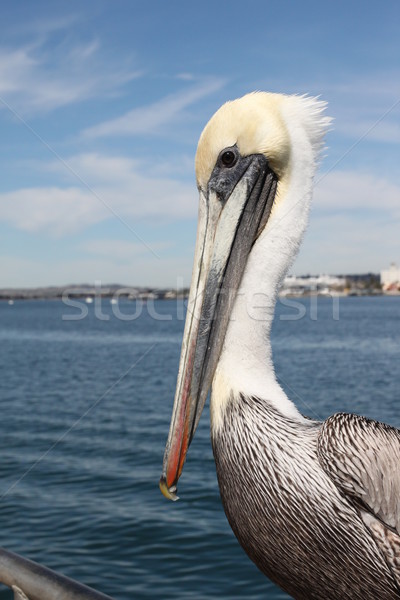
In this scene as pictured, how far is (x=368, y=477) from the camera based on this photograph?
90.4 inches

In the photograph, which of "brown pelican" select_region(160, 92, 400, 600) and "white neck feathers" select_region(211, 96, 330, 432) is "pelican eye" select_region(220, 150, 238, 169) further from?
"white neck feathers" select_region(211, 96, 330, 432)

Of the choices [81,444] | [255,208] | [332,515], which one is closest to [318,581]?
[332,515]

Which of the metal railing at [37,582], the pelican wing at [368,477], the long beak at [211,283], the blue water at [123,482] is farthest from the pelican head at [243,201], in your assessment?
the blue water at [123,482]

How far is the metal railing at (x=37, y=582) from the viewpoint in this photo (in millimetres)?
1738

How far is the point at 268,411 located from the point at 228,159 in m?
0.99

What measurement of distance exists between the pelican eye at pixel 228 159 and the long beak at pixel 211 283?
56 millimetres

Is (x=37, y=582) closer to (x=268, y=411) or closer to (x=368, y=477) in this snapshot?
(x=268, y=411)

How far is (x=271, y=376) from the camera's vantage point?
8.32ft

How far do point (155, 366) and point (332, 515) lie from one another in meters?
28.6

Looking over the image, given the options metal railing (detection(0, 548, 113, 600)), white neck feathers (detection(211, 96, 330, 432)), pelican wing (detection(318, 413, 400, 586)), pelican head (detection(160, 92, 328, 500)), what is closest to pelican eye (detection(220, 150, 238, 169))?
pelican head (detection(160, 92, 328, 500))

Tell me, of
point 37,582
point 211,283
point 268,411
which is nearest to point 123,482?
point 268,411

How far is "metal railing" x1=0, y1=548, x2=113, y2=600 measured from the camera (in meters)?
1.74

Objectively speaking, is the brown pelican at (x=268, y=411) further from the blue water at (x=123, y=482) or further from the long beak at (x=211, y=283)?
the blue water at (x=123, y=482)

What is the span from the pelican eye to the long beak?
6cm
